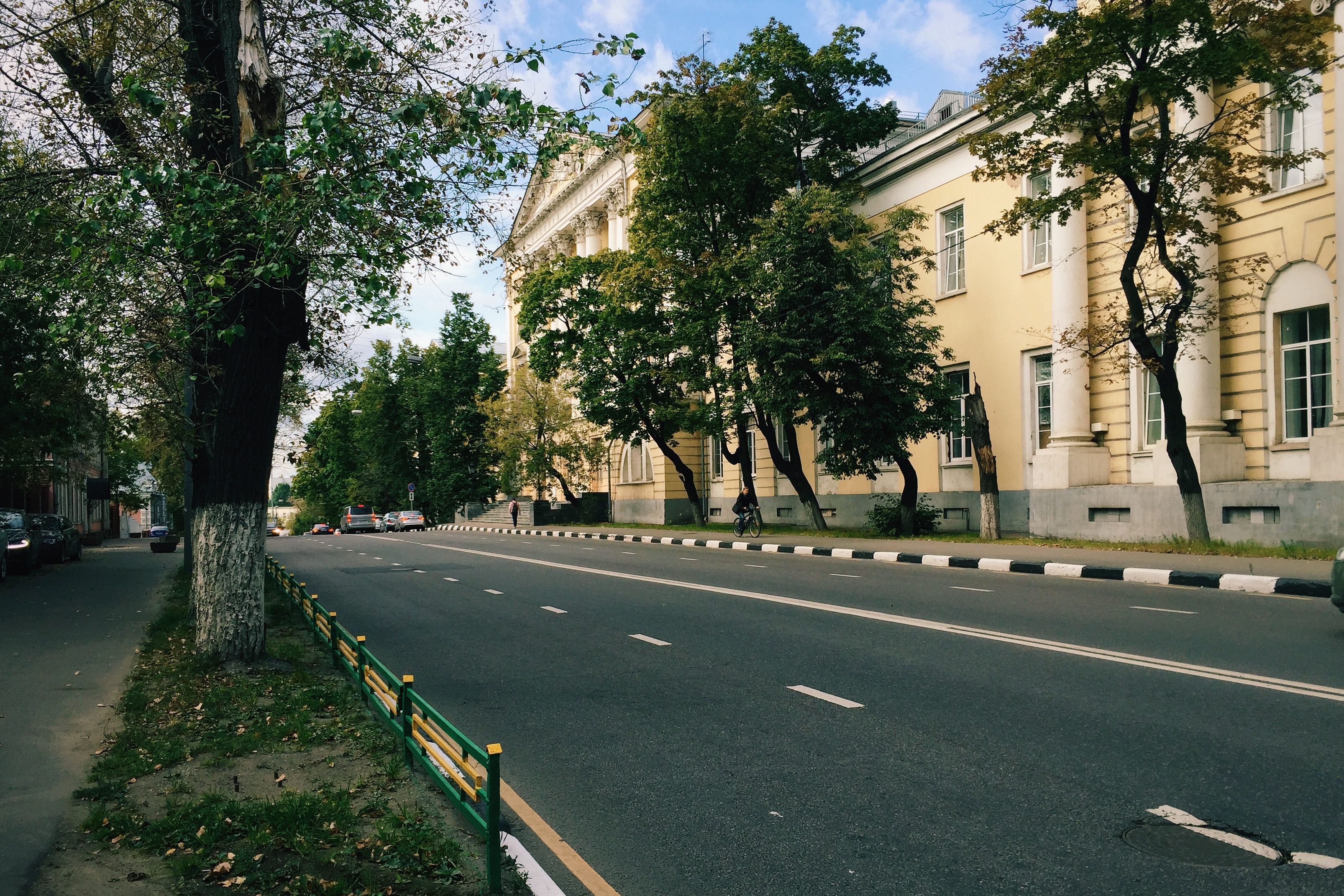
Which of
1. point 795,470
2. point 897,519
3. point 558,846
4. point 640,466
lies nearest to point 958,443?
point 897,519

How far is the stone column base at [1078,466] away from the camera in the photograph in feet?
72.2

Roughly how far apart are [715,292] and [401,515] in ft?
124

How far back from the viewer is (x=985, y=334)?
2580cm

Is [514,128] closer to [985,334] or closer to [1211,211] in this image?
[1211,211]

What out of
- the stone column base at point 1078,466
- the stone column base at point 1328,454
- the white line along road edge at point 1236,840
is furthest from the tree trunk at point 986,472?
the white line along road edge at point 1236,840

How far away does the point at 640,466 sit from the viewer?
1845 inches

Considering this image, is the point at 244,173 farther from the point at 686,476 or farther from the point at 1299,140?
the point at 686,476

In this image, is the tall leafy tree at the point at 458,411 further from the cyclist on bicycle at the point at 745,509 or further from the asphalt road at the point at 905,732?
the asphalt road at the point at 905,732

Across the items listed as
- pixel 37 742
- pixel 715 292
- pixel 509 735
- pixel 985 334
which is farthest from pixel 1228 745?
pixel 715 292

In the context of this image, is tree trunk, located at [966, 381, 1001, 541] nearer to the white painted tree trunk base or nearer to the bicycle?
the bicycle

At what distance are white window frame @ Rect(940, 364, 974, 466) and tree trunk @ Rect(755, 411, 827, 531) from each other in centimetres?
382

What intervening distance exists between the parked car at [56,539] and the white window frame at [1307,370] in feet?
91.5

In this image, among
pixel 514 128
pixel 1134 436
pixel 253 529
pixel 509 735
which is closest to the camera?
pixel 509 735

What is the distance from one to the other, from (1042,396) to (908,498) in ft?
13.4
